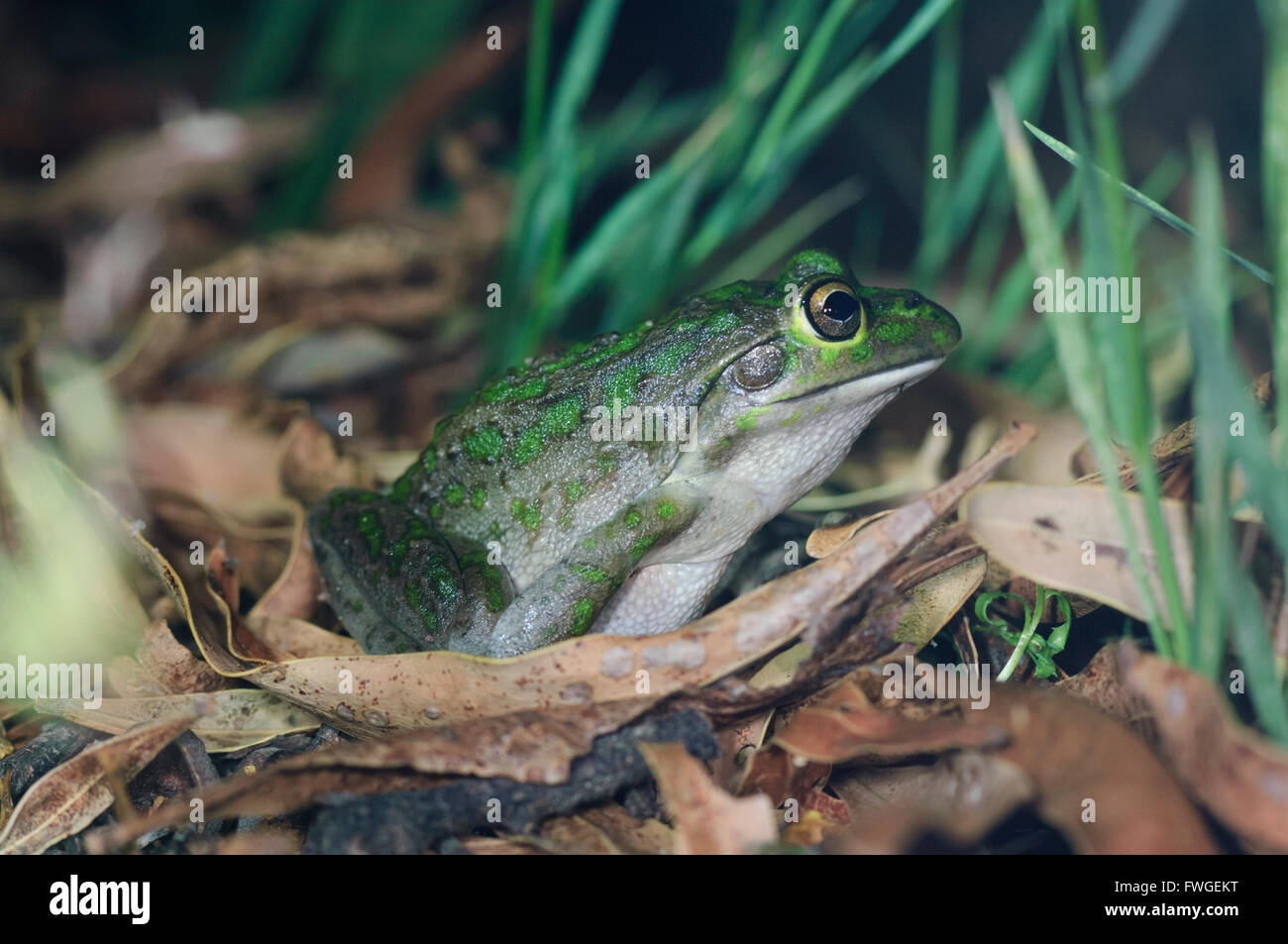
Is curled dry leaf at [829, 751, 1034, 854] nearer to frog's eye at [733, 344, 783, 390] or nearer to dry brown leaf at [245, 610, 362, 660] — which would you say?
frog's eye at [733, 344, 783, 390]

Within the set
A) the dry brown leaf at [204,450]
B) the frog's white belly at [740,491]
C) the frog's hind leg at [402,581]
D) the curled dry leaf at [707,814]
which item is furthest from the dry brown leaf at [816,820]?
the dry brown leaf at [204,450]

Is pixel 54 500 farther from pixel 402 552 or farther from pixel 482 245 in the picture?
pixel 482 245

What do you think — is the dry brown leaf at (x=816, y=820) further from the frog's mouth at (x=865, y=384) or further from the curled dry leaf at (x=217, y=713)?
the curled dry leaf at (x=217, y=713)

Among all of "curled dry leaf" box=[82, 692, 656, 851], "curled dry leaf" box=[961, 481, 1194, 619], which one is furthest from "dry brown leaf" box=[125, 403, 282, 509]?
"curled dry leaf" box=[961, 481, 1194, 619]

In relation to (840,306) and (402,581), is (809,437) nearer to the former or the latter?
(840,306)

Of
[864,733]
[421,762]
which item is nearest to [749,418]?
[864,733]

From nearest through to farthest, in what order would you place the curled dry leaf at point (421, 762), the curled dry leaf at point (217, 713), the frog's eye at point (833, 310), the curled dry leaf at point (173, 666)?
the curled dry leaf at point (421, 762)
the curled dry leaf at point (217, 713)
the curled dry leaf at point (173, 666)
the frog's eye at point (833, 310)

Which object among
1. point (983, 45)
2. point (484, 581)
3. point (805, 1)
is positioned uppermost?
point (983, 45)
